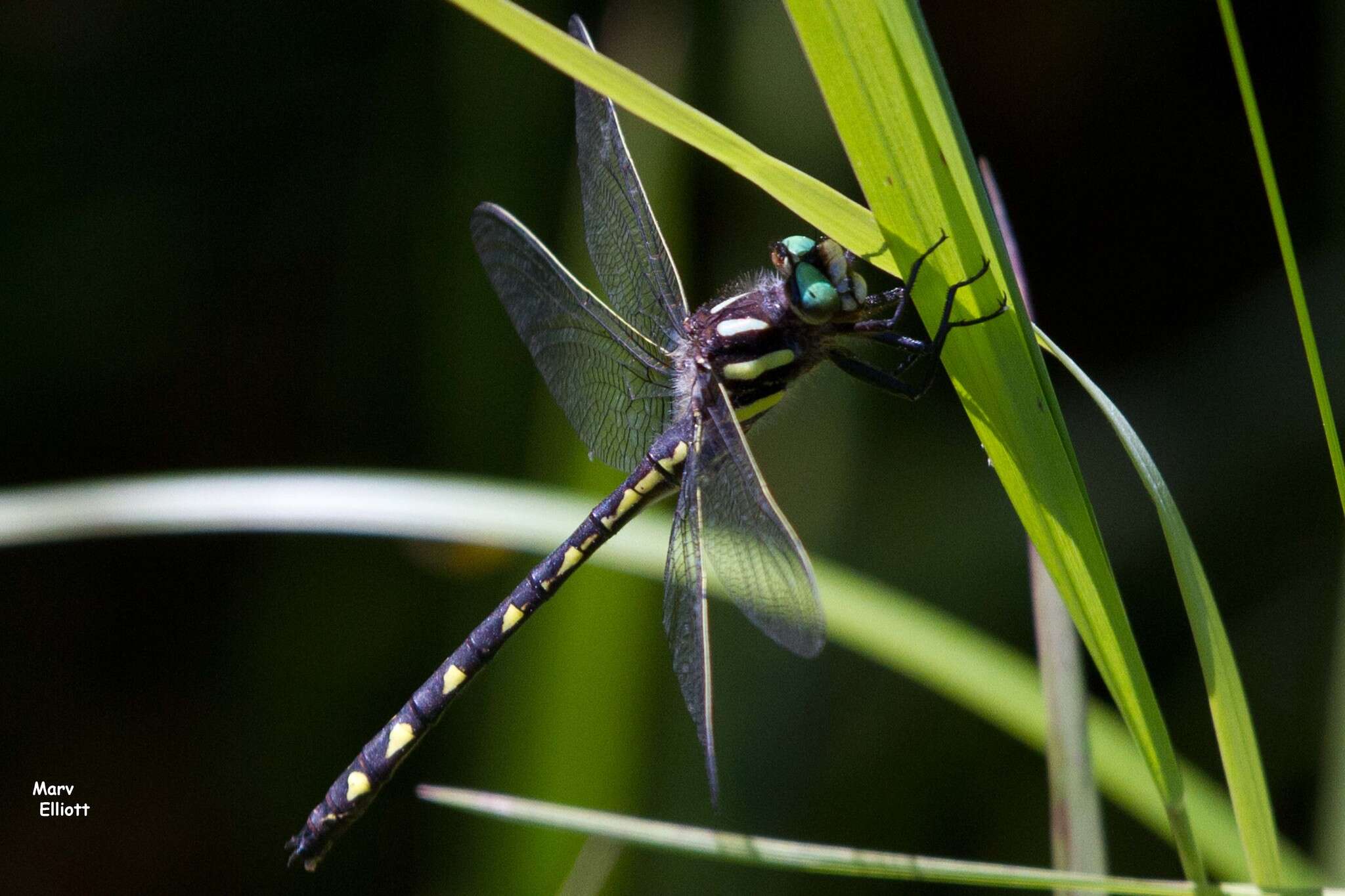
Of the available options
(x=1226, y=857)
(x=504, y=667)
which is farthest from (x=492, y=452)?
(x=1226, y=857)

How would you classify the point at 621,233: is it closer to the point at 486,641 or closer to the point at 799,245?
the point at 799,245

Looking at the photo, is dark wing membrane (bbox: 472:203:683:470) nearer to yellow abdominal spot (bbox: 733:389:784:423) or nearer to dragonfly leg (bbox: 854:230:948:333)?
yellow abdominal spot (bbox: 733:389:784:423)

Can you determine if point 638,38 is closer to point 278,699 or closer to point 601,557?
point 601,557

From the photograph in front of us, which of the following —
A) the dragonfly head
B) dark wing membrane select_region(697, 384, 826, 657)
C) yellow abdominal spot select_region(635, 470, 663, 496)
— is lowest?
dark wing membrane select_region(697, 384, 826, 657)

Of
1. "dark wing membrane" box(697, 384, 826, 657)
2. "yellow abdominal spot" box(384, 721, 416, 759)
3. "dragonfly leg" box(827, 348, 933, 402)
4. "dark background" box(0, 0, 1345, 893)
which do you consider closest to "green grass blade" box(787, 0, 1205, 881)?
"dark wing membrane" box(697, 384, 826, 657)

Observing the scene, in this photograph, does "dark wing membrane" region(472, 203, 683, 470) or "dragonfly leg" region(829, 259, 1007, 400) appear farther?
"dark wing membrane" region(472, 203, 683, 470)

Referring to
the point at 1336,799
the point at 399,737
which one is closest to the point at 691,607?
the point at 399,737
